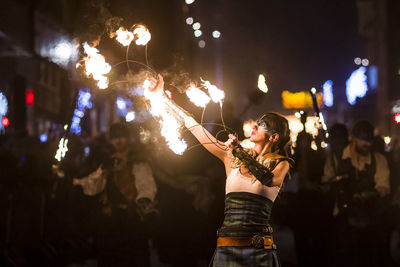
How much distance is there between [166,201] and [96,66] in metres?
4.22

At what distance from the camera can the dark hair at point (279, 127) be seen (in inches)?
203

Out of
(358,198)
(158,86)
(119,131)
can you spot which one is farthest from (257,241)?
(358,198)

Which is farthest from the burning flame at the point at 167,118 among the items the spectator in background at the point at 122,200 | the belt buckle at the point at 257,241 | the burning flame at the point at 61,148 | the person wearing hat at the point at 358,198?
Answer: the person wearing hat at the point at 358,198

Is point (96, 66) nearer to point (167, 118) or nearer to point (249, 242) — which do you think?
point (167, 118)

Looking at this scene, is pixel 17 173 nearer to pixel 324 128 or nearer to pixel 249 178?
pixel 324 128

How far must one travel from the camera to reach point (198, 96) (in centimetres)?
557

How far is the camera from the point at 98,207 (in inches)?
278

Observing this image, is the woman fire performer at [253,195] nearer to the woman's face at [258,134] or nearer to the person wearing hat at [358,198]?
the woman's face at [258,134]

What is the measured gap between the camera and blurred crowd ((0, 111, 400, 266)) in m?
7.14

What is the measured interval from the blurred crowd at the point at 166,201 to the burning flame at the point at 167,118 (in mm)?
1060

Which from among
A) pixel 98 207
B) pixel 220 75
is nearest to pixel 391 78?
pixel 220 75

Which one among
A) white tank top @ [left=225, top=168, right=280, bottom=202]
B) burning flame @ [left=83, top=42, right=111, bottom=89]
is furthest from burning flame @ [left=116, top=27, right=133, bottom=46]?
white tank top @ [left=225, top=168, right=280, bottom=202]

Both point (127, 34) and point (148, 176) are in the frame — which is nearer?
point (127, 34)

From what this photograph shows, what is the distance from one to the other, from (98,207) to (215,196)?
2.12 metres
